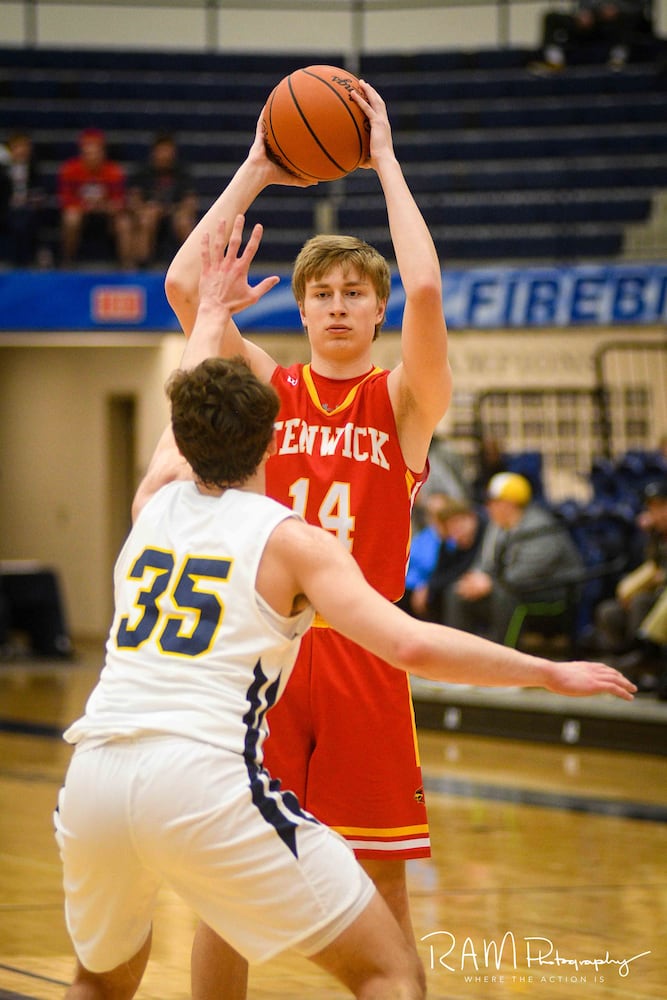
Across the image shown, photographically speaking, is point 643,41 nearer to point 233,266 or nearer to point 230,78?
point 230,78

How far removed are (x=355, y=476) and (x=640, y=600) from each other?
18.9 ft

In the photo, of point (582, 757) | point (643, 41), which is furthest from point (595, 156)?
point (582, 757)

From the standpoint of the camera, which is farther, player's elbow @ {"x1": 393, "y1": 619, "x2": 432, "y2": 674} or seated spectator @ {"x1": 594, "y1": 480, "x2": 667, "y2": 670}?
seated spectator @ {"x1": 594, "y1": 480, "x2": 667, "y2": 670}

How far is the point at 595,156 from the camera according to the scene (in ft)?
50.4

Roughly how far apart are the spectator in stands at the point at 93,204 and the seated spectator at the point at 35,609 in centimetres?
310

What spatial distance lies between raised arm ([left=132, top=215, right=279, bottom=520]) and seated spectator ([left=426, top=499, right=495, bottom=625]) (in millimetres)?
6772

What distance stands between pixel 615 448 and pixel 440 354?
Result: 11.0 metres

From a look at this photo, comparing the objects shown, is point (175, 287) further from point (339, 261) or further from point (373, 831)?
point (373, 831)

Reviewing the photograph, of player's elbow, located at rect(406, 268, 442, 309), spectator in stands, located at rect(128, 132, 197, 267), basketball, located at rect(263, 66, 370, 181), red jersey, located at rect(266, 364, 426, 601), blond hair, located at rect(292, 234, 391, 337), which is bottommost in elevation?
red jersey, located at rect(266, 364, 426, 601)

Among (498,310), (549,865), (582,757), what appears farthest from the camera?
(498,310)

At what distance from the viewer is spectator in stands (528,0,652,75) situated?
16.4 meters

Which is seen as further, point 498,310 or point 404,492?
point 498,310

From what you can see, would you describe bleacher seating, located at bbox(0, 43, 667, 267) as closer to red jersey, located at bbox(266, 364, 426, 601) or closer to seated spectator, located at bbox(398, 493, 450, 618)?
seated spectator, located at bbox(398, 493, 450, 618)

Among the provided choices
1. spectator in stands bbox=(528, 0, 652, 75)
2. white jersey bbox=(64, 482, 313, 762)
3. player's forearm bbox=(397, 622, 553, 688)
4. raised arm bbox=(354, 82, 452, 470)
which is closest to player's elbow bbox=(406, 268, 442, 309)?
raised arm bbox=(354, 82, 452, 470)
